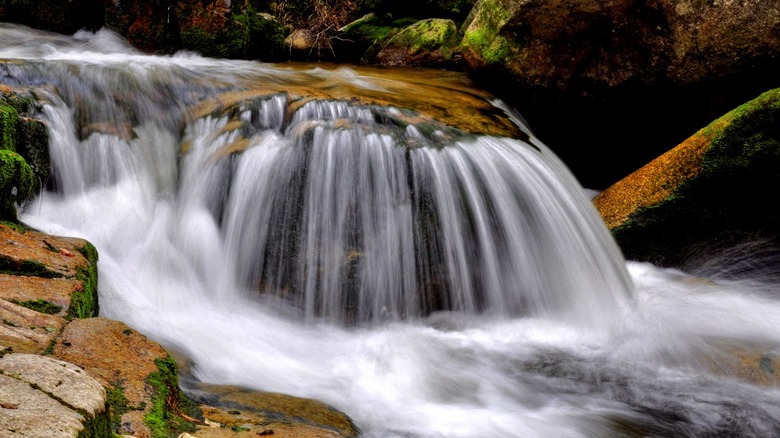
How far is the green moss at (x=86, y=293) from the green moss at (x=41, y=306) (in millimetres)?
62

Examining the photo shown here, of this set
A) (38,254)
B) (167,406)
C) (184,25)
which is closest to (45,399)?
(167,406)

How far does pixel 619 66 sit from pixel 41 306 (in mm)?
6118

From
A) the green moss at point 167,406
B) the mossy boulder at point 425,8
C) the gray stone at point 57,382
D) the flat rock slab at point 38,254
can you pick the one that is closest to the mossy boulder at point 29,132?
the flat rock slab at point 38,254

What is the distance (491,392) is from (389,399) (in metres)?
0.72

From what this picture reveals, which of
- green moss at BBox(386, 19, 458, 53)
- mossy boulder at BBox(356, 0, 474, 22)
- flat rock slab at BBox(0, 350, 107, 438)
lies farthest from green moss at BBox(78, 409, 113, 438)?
mossy boulder at BBox(356, 0, 474, 22)

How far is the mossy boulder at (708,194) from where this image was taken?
17.9 ft

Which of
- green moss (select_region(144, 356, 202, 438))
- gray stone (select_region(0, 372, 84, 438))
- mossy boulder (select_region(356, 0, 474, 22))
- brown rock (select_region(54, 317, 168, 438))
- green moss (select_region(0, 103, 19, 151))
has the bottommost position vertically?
green moss (select_region(144, 356, 202, 438))

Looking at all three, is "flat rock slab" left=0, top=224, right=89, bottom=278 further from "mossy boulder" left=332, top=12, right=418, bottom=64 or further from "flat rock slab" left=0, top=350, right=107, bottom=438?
"mossy boulder" left=332, top=12, right=418, bottom=64

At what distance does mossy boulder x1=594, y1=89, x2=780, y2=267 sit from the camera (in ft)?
17.9

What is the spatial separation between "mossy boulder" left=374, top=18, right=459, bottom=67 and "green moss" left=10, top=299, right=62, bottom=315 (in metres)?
7.98

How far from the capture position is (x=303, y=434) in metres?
2.63

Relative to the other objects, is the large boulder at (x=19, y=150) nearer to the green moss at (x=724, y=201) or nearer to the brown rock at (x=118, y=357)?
the brown rock at (x=118, y=357)

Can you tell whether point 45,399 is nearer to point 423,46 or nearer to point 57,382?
point 57,382

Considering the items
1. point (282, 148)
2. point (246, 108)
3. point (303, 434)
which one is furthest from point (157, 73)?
point (303, 434)
